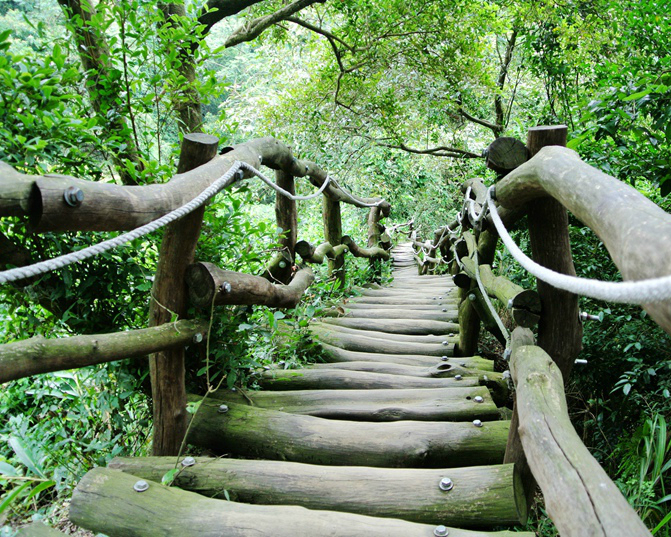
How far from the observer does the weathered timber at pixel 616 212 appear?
78cm

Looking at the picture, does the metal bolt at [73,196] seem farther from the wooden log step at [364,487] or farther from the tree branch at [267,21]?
the tree branch at [267,21]

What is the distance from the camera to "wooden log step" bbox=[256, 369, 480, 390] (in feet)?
8.83

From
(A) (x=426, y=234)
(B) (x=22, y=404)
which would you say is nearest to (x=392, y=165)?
(A) (x=426, y=234)

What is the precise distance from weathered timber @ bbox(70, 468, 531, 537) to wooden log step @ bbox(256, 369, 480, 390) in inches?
46.2

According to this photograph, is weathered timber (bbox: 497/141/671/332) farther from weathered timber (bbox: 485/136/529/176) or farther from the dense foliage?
the dense foliage

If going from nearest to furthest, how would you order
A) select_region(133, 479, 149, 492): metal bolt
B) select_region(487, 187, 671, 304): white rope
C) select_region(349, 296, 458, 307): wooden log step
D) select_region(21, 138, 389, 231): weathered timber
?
select_region(487, 187, 671, 304): white rope, select_region(21, 138, 389, 231): weathered timber, select_region(133, 479, 149, 492): metal bolt, select_region(349, 296, 458, 307): wooden log step

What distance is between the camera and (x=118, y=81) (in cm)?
200

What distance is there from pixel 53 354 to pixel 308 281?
1799 mm

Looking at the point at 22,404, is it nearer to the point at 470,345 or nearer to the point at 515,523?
the point at 515,523

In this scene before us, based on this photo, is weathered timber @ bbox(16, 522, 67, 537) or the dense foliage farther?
the dense foliage

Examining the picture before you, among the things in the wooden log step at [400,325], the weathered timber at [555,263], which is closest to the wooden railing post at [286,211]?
the wooden log step at [400,325]

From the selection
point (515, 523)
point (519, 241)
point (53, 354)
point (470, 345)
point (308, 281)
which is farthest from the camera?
point (519, 241)

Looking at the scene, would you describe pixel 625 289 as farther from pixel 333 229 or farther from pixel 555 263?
pixel 333 229

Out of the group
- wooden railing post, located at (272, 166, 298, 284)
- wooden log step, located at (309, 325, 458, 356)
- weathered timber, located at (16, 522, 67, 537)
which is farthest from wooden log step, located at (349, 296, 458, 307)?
weathered timber, located at (16, 522, 67, 537)
